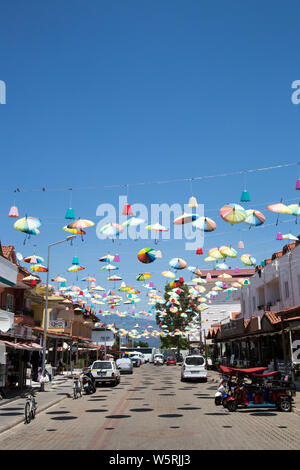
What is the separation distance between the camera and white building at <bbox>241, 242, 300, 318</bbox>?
3097 cm

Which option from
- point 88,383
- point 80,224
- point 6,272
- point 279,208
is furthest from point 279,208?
point 88,383

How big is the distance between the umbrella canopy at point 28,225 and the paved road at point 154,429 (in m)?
6.48

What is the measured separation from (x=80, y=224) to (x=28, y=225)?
193 centimetres

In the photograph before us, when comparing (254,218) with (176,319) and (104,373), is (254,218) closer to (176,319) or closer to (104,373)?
(104,373)

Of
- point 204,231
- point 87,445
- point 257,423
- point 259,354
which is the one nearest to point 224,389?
point 257,423

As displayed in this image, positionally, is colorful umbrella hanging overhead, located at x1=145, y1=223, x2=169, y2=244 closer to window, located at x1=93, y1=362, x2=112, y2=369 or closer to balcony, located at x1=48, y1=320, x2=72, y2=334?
window, located at x1=93, y1=362, x2=112, y2=369

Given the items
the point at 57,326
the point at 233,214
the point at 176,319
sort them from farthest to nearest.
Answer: the point at 176,319
the point at 57,326
the point at 233,214

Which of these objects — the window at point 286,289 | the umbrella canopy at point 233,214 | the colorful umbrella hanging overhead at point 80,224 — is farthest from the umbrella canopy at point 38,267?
the window at point 286,289

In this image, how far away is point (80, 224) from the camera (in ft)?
55.7

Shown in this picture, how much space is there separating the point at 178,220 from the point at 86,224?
3.62 m

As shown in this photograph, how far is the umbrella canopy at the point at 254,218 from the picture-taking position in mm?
15117

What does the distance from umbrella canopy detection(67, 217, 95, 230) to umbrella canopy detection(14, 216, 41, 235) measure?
126 centimetres
